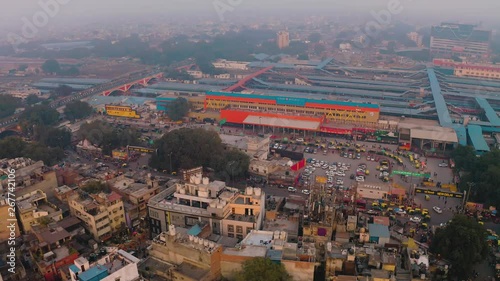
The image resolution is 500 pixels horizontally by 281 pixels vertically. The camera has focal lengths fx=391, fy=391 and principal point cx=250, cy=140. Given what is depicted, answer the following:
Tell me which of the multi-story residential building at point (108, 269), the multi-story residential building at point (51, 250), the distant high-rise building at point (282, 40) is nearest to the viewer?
the multi-story residential building at point (108, 269)

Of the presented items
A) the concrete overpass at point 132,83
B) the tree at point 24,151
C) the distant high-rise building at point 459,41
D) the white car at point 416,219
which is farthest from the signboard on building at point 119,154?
the distant high-rise building at point 459,41

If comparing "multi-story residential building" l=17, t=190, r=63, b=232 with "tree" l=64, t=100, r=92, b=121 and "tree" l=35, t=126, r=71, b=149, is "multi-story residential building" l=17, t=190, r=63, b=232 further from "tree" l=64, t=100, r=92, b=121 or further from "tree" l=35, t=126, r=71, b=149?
"tree" l=64, t=100, r=92, b=121

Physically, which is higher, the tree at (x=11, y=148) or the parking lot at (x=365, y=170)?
the tree at (x=11, y=148)

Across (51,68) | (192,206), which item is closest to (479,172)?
(192,206)

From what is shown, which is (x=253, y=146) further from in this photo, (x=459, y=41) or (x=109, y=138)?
(x=459, y=41)

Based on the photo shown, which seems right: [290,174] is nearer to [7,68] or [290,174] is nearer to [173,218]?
[173,218]

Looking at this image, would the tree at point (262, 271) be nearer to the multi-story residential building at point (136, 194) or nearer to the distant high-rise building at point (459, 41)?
the multi-story residential building at point (136, 194)
